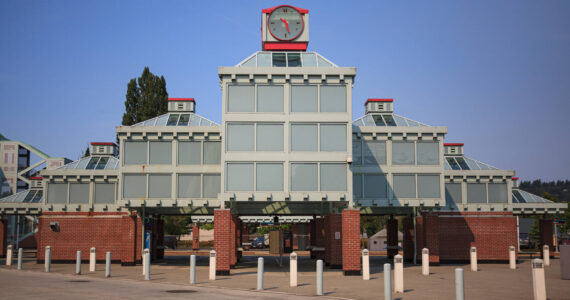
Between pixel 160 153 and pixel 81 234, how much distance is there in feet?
30.0

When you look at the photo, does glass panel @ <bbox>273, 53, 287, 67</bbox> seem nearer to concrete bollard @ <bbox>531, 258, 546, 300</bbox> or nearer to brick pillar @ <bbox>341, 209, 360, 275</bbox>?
brick pillar @ <bbox>341, 209, 360, 275</bbox>

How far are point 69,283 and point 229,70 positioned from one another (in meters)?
11.8

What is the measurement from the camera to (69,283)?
66.8 feet

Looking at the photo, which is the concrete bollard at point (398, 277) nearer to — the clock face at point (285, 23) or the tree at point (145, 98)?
the clock face at point (285, 23)

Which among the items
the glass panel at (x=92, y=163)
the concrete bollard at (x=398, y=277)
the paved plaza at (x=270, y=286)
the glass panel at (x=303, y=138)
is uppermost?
the glass panel at (x=303, y=138)

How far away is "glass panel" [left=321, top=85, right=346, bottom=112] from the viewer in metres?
26.1

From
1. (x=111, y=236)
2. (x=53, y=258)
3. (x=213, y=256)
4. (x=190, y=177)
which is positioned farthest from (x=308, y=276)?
(x=53, y=258)

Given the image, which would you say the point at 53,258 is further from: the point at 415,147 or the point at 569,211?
the point at 569,211

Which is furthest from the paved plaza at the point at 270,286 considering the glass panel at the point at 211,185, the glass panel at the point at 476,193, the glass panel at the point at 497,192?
the glass panel at the point at 497,192

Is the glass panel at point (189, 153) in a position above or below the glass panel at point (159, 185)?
above

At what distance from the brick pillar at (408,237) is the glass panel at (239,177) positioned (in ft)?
44.9

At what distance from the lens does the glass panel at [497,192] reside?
115 ft

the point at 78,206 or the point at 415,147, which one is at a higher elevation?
the point at 415,147

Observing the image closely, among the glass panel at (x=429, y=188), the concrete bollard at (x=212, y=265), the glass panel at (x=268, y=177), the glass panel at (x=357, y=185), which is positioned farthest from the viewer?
the glass panel at (x=429, y=188)
